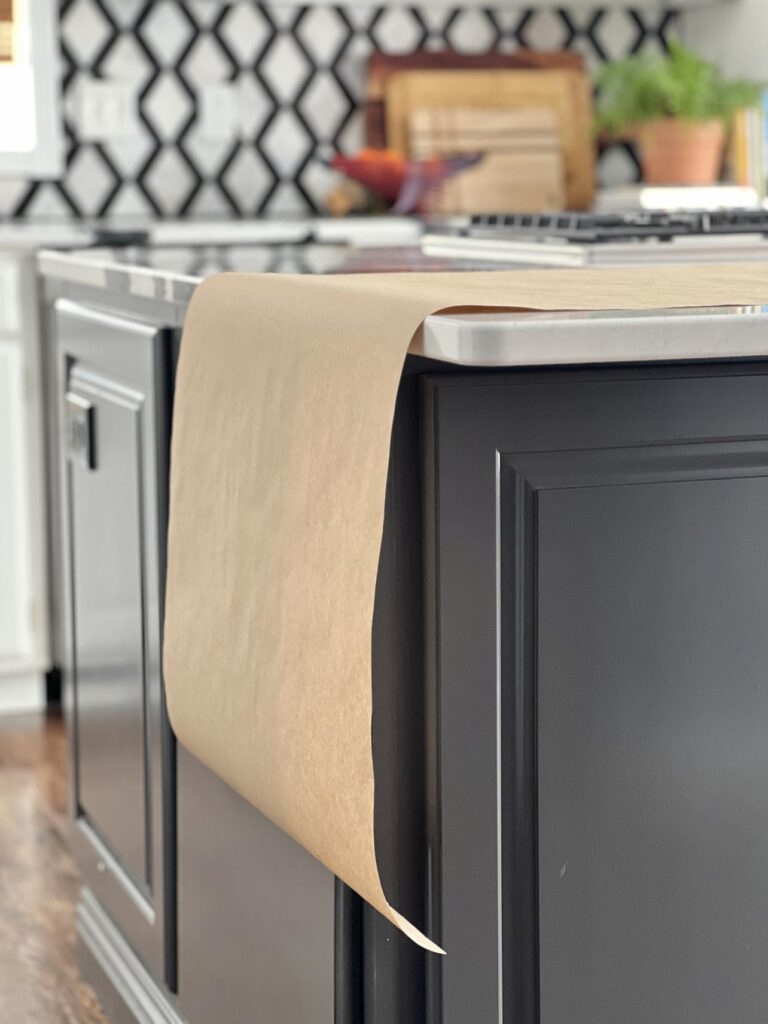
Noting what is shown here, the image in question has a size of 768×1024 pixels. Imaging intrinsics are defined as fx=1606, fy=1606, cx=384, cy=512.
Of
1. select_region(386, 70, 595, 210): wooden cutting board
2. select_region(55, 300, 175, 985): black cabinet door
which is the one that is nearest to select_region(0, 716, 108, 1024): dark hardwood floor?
select_region(55, 300, 175, 985): black cabinet door

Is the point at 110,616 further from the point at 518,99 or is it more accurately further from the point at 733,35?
the point at 733,35

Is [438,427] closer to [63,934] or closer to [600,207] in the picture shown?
[63,934]

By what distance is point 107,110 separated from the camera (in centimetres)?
371

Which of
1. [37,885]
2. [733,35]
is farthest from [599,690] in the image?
[733,35]

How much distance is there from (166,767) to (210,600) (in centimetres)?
35

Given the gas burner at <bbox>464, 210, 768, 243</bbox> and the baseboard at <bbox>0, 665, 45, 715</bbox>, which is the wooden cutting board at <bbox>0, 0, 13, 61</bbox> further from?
the gas burner at <bbox>464, 210, 768, 243</bbox>

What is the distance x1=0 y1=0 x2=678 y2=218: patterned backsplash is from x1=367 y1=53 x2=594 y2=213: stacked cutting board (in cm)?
7

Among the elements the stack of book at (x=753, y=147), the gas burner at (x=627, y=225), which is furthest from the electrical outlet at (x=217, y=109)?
the gas burner at (x=627, y=225)

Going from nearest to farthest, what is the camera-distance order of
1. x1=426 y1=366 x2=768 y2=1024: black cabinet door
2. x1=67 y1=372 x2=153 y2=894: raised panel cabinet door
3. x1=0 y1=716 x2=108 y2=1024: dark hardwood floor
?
x1=426 y1=366 x2=768 y2=1024: black cabinet door < x1=67 y1=372 x2=153 y2=894: raised panel cabinet door < x1=0 y1=716 x2=108 y2=1024: dark hardwood floor

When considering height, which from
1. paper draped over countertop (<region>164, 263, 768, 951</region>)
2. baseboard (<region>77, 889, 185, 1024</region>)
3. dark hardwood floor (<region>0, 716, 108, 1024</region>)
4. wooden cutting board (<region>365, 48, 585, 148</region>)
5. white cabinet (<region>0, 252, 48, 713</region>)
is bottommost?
dark hardwood floor (<region>0, 716, 108, 1024</region>)

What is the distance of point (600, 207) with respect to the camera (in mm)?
3795

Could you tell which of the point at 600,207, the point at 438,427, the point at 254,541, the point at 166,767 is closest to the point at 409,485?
the point at 438,427

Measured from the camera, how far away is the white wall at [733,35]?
3.91 metres

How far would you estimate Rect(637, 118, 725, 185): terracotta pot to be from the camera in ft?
12.3
